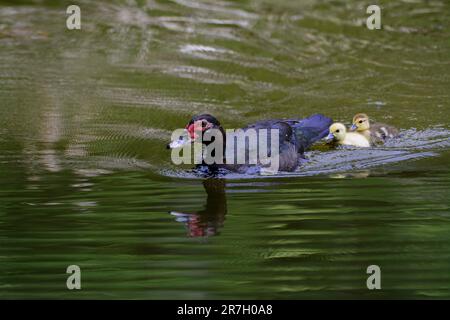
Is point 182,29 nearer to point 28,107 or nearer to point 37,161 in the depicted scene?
point 28,107

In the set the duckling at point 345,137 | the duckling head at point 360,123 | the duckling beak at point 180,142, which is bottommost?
the duckling beak at point 180,142

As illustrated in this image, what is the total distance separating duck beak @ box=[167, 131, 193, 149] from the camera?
7.90 m

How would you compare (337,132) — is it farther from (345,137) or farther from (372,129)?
(372,129)

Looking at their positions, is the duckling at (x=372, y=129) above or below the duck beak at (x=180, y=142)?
above

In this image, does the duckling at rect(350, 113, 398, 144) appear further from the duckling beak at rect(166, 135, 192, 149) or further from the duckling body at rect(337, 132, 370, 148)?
the duckling beak at rect(166, 135, 192, 149)

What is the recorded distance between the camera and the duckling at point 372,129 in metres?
9.38

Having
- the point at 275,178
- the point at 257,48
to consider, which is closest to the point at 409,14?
the point at 257,48

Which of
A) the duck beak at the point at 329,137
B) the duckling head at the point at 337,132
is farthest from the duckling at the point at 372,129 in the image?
the duck beak at the point at 329,137

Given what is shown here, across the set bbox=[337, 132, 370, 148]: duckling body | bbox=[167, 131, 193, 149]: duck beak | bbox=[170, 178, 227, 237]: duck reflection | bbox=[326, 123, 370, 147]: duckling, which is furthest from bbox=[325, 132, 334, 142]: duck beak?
bbox=[170, 178, 227, 237]: duck reflection

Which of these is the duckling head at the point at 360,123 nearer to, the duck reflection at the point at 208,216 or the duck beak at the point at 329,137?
the duck beak at the point at 329,137

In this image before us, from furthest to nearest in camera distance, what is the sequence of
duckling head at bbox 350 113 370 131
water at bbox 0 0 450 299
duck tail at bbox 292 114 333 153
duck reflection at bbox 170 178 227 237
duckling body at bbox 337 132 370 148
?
duckling head at bbox 350 113 370 131 < duckling body at bbox 337 132 370 148 < duck tail at bbox 292 114 333 153 < duck reflection at bbox 170 178 227 237 < water at bbox 0 0 450 299

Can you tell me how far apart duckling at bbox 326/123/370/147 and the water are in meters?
0.20

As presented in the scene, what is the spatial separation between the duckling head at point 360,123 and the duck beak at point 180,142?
226 cm

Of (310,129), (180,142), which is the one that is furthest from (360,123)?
(180,142)
